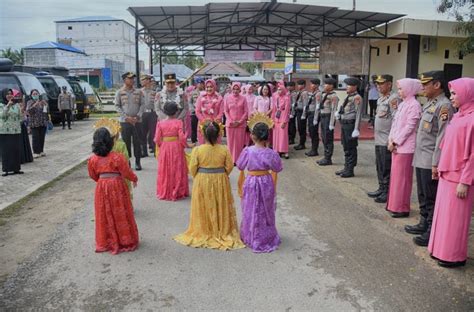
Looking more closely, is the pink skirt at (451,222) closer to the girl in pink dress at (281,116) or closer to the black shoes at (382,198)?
the black shoes at (382,198)

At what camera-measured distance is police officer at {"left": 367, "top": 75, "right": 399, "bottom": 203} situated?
643cm

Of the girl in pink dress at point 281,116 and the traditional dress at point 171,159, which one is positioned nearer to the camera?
the traditional dress at point 171,159

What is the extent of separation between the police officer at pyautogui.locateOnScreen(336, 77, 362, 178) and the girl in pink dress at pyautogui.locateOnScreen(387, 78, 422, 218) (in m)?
2.20

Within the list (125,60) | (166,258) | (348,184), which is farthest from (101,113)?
(125,60)

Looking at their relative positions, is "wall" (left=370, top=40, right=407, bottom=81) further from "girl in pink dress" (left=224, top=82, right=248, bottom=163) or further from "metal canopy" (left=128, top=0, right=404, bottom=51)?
"girl in pink dress" (left=224, top=82, right=248, bottom=163)

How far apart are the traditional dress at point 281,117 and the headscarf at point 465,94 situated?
20.9 feet

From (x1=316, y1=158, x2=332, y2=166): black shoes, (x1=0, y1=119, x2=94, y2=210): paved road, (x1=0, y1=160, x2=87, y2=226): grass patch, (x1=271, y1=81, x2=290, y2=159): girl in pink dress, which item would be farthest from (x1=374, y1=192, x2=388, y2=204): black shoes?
(x1=0, y1=119, x2=94, y2=210): paved road

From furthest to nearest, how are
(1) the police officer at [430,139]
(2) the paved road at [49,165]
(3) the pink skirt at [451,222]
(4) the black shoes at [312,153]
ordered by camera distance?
(4) the black shoes at [312,153] < (2) the paved road at [49,165] < (1) the police officer at [430,139] < (3) the pink skirt at [451,222]

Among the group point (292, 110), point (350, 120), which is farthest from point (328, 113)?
point (292, 110)

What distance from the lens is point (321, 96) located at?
384 inches

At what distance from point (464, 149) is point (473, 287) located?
4.09ft

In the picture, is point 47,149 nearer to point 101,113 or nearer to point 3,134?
point 3,134

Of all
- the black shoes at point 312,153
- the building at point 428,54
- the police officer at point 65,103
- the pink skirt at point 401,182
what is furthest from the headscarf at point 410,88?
the police officer at point 65,103

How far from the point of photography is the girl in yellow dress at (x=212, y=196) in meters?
4.79
